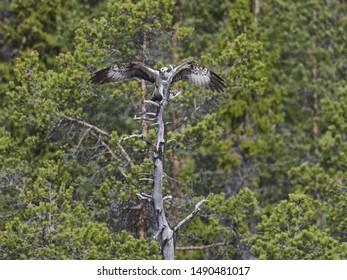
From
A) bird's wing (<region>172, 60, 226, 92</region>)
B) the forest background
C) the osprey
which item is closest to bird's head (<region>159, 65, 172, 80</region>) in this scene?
the osprey

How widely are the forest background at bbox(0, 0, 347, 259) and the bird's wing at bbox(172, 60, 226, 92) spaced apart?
1.52 metres

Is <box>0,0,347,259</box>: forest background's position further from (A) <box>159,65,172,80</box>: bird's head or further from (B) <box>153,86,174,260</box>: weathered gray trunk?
(A) <box>159,65,172,80</box>: bird's head

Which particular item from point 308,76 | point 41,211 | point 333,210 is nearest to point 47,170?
point 41,211

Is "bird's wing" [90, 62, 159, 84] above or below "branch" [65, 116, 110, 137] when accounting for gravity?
below

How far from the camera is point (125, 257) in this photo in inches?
948

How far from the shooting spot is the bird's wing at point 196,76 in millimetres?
22359

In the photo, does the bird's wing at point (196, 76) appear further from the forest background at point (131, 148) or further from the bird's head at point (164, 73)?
the forest background at point (131, 148)

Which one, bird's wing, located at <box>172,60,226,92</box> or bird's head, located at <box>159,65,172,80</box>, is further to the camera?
bird's wing, located at <box>172,60,226,92</box>

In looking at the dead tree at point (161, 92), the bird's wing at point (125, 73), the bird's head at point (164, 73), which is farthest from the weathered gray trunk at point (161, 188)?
the bird's wing at point (125, 73)

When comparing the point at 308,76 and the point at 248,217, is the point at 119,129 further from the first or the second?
the point at 308,76

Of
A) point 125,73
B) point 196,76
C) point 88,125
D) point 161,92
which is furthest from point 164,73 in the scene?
point 88,125

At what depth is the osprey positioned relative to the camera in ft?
70.8

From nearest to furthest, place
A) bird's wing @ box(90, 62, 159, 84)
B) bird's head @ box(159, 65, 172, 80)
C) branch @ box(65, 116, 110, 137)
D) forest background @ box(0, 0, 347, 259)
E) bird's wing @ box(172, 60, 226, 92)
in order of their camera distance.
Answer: bird's head @ box(159, 65, 172, 80), bird's wing @ box(90, 62, 159, 84), bird's wing @ box(172, 60, 226, 92), forest background @ box(0, 0, 347, 259), branch @ box(65, 116, 110, 137)

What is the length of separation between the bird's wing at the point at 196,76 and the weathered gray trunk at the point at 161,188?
93 cm
